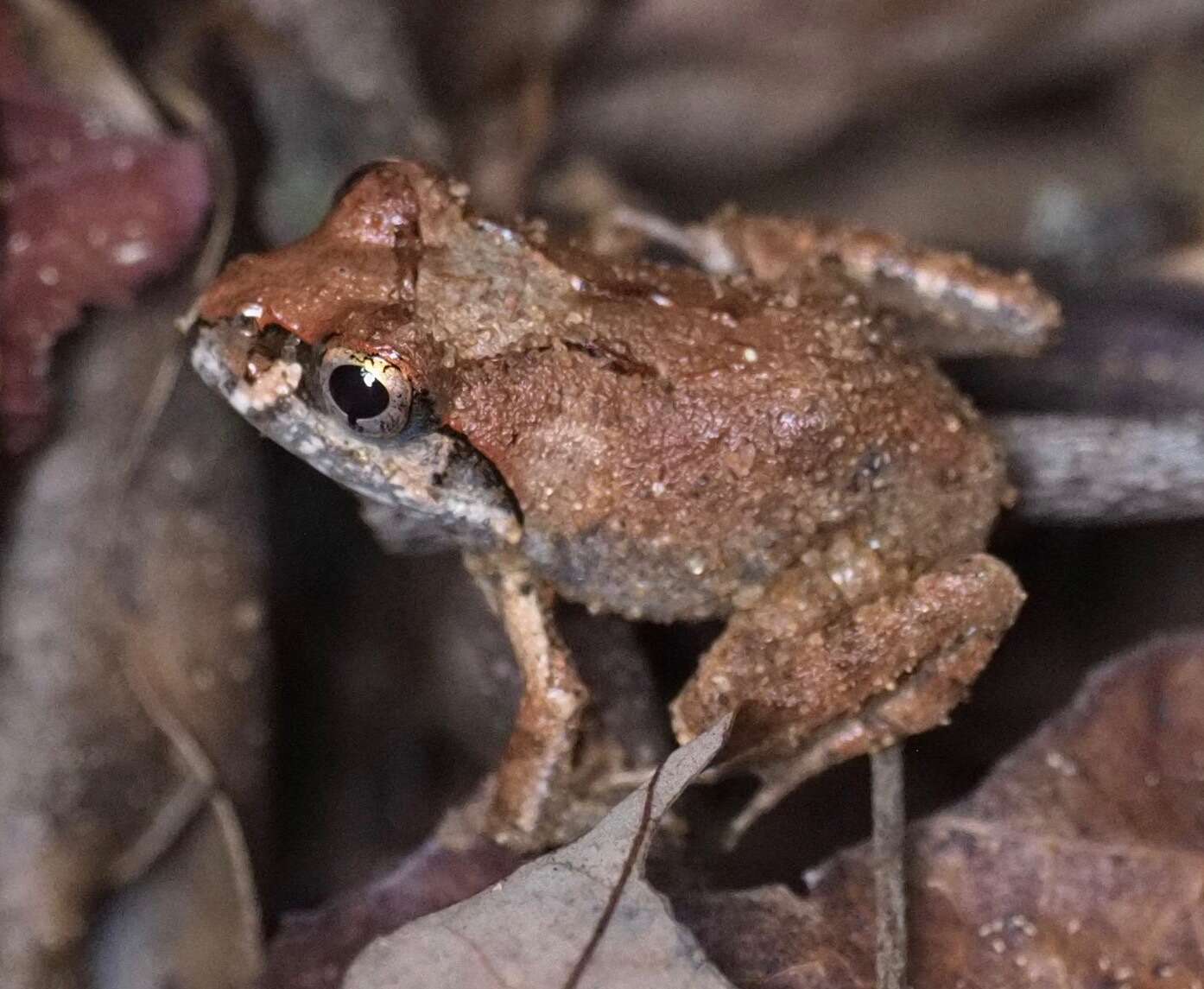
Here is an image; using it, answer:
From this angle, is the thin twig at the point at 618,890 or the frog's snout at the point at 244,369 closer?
the thin twig at the point at 618,890

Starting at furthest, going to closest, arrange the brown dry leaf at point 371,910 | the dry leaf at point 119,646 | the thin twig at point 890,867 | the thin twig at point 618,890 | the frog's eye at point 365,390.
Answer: the dry leaf at point 119,646 → the brown dry leaf at point 371,910 → the frog's eye at point 365,390 → the thin twig at point 890,867 → the thin twig at point 618,890

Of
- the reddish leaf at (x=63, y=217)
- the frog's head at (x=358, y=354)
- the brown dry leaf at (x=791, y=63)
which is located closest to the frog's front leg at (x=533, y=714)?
the frog's head at (x=358, y=354)

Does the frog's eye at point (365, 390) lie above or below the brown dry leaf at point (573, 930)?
above

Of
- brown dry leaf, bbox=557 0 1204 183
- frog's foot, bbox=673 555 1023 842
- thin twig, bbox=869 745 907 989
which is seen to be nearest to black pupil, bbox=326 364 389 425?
frog's foot, bbox=673 555 1023 842

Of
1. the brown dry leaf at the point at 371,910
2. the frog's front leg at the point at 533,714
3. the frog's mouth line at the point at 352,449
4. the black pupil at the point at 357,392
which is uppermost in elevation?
the black pupil at the point at 357,392

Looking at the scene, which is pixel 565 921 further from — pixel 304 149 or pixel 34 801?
pixel 304 149

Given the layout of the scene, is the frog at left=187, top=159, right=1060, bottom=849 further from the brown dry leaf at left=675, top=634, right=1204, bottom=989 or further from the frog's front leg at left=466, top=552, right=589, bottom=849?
the brown dry leaf at left=675, top=634, right=1204, bottom=989

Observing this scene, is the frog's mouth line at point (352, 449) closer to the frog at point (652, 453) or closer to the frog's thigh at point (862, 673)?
the frog at point (652, 453)
